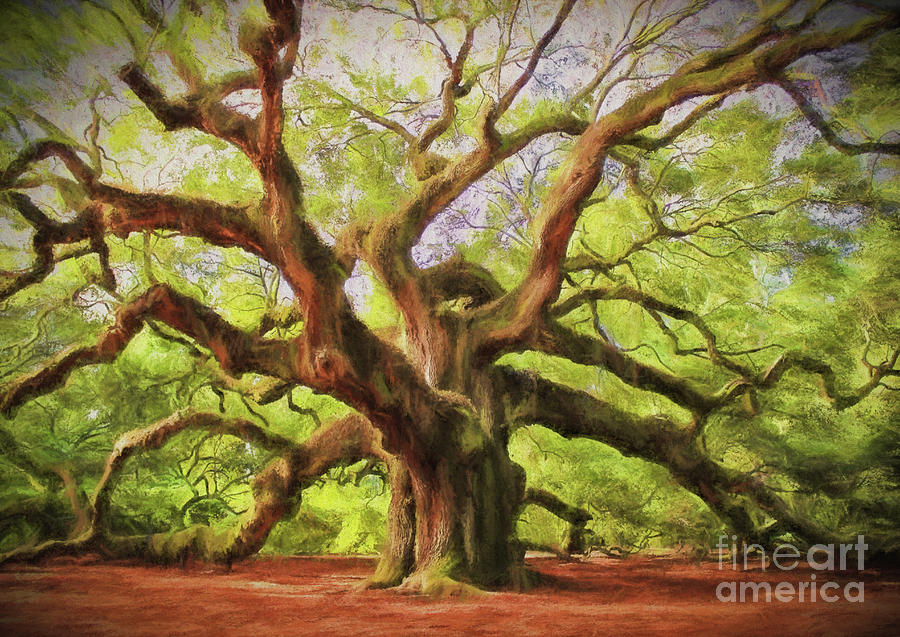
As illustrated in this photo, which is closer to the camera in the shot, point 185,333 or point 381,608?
point 381,608

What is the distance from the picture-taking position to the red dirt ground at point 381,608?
12.8ft

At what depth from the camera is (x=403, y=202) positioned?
6980 mm

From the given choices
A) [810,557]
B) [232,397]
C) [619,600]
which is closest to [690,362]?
[810,557]

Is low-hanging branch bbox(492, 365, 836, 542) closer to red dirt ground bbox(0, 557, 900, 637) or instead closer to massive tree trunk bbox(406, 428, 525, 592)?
red dirt ground bbox(0, 557, 900, 637)

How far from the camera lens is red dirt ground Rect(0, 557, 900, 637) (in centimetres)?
391

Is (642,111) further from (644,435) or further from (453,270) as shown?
(644,435)

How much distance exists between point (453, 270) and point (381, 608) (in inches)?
154

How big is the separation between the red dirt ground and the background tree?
3.03 feet

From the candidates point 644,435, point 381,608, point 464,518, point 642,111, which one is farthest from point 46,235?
point 644,435

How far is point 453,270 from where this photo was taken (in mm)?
7586

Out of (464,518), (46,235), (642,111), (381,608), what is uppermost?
(642,111)

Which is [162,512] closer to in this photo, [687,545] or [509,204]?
[509,204]

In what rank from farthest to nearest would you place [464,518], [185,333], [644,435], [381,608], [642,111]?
[644,435]
[464,518]
[642,111]
[185,333]
[381,608]

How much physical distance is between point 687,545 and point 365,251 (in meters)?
8.45
